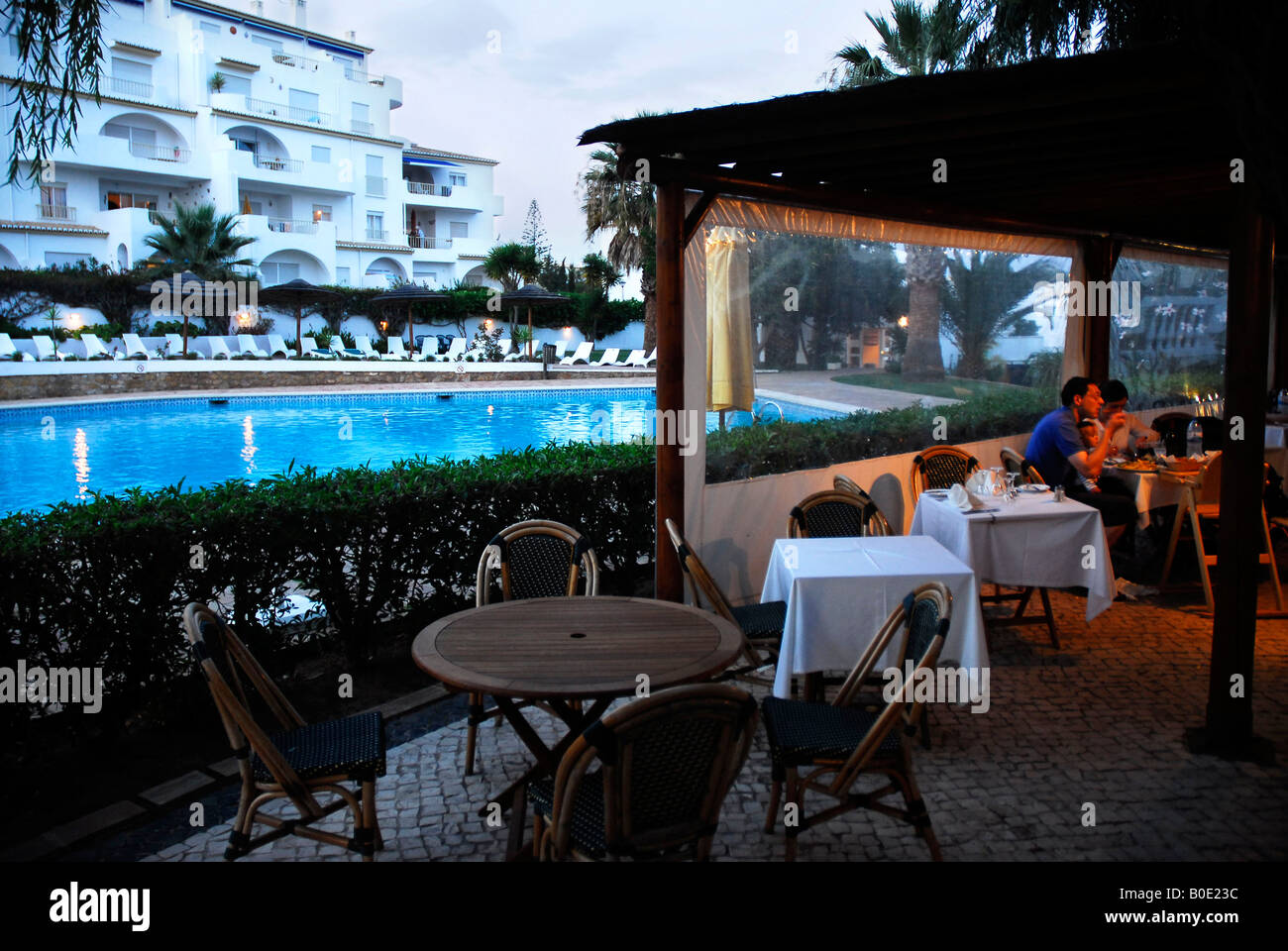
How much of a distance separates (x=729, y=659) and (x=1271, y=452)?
25.7 feet

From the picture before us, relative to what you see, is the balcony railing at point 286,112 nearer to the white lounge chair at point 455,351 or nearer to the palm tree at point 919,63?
the white lounge chair at point 455,351

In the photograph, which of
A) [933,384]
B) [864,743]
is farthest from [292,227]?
[864,743]

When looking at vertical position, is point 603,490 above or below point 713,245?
below

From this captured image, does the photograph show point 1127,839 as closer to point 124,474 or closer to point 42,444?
point 124,474

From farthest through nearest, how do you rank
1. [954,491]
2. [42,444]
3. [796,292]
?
[42,444] → [796,292] → [954,491]

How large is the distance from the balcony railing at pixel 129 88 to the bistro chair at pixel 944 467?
3797 centimetres

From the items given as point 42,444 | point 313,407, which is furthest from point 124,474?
point 313,407

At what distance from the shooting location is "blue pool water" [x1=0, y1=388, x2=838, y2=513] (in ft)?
43.5

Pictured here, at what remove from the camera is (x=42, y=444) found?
15.2 meters

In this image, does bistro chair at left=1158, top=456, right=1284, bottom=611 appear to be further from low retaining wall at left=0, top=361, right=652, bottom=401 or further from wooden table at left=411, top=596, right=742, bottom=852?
low retaining wall at left=0, top=361, right=652, bottom=401

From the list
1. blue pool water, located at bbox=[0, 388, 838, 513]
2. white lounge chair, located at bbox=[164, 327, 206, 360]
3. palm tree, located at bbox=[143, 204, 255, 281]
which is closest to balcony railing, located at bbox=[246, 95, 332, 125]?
palm tree, located at bbox=[143, 204, 255, 281]

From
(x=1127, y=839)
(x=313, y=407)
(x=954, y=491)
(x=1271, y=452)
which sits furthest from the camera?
(x=313, y=407)

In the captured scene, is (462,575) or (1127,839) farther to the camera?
(462,575)

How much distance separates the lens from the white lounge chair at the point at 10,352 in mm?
20922
